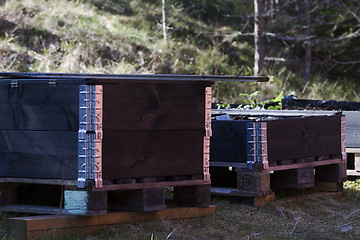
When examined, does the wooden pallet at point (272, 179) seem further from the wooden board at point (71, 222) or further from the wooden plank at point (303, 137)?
the wooden board at point (71, 222)

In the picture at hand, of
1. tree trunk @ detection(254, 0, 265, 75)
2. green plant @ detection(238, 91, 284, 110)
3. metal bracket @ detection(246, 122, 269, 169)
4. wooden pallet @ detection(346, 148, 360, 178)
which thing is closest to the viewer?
metal bracket @ detection(246, 122, 269, 169)

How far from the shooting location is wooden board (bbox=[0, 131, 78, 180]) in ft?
14.7

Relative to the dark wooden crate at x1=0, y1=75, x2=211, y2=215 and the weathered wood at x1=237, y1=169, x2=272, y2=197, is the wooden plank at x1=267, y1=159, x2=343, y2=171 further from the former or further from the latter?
the dark wooden crate at x1=0, y1=75, x2=211, y2=215

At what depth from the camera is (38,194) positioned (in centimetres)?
518

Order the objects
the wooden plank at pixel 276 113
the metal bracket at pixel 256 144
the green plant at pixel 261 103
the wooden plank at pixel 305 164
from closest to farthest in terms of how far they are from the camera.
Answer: the metal bracket at pixel 256 144 → the wooden plank at pixel 305 164 → the wooden plank at pixel 276 113 → the green plant at pixel 261 103

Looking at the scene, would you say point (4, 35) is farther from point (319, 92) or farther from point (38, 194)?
point (38, 194)

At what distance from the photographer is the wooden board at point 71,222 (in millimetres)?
4301

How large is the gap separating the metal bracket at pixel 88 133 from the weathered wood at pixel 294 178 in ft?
8.28

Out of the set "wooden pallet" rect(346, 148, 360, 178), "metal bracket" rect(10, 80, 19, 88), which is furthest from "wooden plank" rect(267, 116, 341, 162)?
"metal bracket" rect(10, 80, 19, 88)

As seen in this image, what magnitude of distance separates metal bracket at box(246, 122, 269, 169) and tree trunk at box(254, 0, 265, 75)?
36.2ft

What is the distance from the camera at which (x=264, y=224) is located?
5.30 metres

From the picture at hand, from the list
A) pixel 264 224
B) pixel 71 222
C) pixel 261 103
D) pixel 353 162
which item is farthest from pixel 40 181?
pixel 353 162

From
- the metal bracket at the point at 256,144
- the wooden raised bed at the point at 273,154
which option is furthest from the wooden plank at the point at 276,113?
the metal bracket at the point at 256,144

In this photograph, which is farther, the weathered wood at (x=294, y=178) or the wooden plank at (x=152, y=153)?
the weathered wood at (x=294, y=178)
